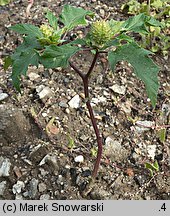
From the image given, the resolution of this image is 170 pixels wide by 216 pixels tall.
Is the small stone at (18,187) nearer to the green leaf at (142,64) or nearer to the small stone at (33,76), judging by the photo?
the small stone at (33,76)

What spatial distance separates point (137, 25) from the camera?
150 centimetres

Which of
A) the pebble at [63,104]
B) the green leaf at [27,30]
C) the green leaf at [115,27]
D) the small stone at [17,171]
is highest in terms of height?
the green leaf at [115,27]

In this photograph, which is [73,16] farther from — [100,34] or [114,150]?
[114,150]

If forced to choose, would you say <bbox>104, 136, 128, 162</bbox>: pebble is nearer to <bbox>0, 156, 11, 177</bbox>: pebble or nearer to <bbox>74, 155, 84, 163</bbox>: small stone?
<bbox>74, 155, 84, 163</bbox>: small stone

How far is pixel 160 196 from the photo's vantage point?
5.98ft

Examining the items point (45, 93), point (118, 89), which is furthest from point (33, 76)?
point (118, 89)

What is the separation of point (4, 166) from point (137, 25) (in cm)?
82

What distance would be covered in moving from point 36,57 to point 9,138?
65 cm

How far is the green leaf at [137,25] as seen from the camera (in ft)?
4.89

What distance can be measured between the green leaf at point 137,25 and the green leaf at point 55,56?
23cm

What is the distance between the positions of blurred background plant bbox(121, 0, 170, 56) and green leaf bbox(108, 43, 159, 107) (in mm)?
995

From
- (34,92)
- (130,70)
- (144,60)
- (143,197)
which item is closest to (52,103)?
(34,92)

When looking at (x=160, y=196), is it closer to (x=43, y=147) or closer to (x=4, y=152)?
(x=43, y=147)

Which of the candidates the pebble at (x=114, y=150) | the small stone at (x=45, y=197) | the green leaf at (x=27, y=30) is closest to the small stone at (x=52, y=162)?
the small stone at (x=45, y=197)
